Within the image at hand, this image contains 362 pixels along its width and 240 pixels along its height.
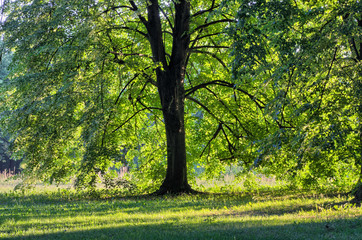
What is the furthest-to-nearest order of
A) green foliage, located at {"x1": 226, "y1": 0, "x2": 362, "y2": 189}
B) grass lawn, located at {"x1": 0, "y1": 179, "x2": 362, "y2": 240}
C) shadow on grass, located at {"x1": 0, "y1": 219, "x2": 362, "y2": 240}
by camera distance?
green foliage, located at {"x1": 226, "y1": 0, "x2": 362, "y2": 189} < grass lawn, located at {"x1": 0, "y1": 179, "x2": 362, "y2": 240} < shadow on grass, located at {"x1": 0, "y1": 219, "x2": 362, "y2": 240}

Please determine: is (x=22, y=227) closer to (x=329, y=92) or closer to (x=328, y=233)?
(x=328, y=233)

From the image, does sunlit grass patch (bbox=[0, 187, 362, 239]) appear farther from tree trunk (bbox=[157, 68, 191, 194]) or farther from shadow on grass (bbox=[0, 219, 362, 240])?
tree trunk (bbox=[157, 68, 191, 194])

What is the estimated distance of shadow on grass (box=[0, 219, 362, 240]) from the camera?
686 cm

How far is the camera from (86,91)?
12.5m

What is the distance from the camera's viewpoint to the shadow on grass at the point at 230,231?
6859 millimetres

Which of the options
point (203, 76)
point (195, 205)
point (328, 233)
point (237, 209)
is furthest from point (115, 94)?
point (328, 233)

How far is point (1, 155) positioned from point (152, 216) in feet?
122

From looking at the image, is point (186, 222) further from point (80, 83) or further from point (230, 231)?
point (80, 83)

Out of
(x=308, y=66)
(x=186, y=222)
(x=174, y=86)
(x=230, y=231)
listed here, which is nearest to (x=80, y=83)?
(x=174, y=86)

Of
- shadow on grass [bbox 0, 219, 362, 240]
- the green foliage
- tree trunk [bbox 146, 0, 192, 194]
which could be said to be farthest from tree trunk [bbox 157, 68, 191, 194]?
shadow on grass [bbox 0, 219, 362, 240]

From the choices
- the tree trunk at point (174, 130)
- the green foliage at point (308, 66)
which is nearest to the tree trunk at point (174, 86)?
the tree trunk at point (174, 130)

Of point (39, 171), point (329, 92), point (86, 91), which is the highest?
point (86, 91)

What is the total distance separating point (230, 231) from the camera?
731 cm

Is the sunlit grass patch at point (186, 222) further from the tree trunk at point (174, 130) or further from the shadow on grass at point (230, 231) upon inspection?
the tree trunk at point (174, 130)
